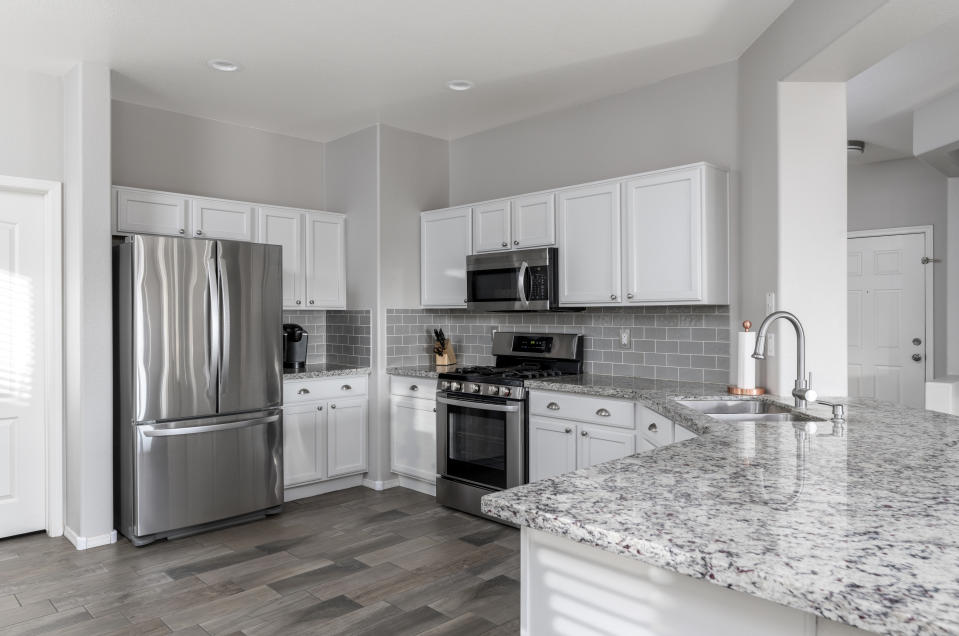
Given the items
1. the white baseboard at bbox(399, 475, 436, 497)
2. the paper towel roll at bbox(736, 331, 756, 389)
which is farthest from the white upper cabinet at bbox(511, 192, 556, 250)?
the white baseboard at bbox(399, 475, 436, 497)

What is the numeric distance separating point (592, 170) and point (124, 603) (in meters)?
3.57

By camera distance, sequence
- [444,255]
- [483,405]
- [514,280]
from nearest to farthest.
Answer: [483,405]
[514,280]
[444,255]

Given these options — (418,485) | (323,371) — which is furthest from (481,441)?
(323,371)

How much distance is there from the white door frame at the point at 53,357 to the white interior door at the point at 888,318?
6.33m

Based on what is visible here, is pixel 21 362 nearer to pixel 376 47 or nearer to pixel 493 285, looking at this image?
pixel 376 47

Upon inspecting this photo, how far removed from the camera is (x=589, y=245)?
13.0ft

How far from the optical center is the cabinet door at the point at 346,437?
4.66 metres

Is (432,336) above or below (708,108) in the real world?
below

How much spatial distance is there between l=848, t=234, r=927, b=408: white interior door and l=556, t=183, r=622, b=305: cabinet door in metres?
3.49

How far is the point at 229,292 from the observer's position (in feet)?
12.8

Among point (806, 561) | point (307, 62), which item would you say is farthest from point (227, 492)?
point (806, 561)

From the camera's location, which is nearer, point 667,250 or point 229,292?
point 667,250

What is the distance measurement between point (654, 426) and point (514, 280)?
4.93 feet

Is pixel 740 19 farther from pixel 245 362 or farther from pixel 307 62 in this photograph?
pixel 245 362
